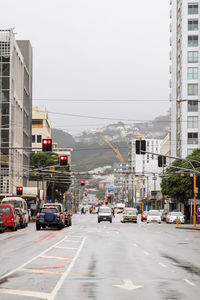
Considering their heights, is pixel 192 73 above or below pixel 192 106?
above

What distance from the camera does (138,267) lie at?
1989 cm

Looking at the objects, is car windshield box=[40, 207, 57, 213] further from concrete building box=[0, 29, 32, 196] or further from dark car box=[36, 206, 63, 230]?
concrete building box=[0, 29, 32, 196]

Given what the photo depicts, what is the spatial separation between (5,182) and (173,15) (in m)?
54.8

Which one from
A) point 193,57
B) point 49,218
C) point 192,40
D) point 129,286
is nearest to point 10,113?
point 193,57

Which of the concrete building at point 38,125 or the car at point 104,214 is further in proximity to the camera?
the concrete building at point 38,125

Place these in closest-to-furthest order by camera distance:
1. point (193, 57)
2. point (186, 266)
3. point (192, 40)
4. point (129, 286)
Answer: point (129, 286)
point (186, 266)
point (193, 57)
point (192, 40)

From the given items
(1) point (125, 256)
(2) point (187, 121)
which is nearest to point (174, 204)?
(2) point (187, 121)

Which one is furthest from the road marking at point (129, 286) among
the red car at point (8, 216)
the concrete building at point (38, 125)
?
the concrete building at point (38, 125)

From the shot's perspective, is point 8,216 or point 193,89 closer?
point 8,216

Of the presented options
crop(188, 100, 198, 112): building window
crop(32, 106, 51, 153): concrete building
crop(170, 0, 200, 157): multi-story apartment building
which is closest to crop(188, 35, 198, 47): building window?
crop(170, 0, 200, 157): multi-story apartment building

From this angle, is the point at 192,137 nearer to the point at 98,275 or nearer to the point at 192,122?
the point at 192,122

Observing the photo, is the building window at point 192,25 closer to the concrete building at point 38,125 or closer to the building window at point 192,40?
the building window at point 192,40

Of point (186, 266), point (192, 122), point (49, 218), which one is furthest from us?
point (192, 122)

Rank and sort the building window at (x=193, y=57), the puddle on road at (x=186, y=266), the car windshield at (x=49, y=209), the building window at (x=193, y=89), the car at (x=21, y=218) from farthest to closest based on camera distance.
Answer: the building window at (x=193, y=57)
the building window at (x=193, y=89)
the car at (x=21, y=218)
the car windshield at (x=49, y=209)
the puddle on road at (x=186, y=266)
